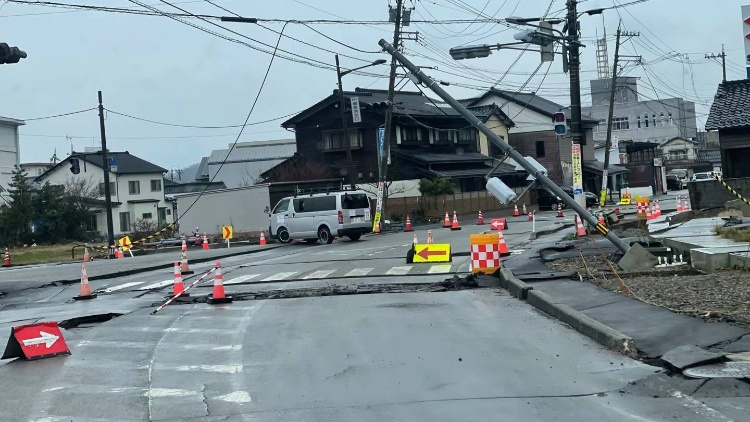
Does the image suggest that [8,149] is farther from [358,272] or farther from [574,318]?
[574,318]

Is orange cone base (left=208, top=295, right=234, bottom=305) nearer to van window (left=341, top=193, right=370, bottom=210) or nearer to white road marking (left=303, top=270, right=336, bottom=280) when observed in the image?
white road marking (left=303, top=270, right=336, bottom=280)

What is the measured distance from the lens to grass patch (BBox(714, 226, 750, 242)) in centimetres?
1733

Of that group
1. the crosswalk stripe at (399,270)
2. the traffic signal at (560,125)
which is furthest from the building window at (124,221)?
the traffic signal at (560,125)

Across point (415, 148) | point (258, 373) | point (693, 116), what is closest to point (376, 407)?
point (258, 373)

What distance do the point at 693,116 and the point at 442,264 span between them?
10455 cm

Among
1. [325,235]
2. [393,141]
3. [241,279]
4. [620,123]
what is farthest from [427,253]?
[620,123]

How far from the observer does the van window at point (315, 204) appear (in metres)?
35.3

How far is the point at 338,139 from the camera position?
61031mm

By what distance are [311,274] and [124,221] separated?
53061 millimetres

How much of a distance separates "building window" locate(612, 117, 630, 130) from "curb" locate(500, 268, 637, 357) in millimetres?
102925

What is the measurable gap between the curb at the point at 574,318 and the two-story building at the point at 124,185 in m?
56.7

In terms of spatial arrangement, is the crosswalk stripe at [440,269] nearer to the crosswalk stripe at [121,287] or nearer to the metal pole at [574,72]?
the metal pole at [574,72]

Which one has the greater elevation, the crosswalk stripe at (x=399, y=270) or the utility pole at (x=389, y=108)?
the utility pole at (x=389, y=108)

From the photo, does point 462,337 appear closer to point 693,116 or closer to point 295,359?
point 295,359
